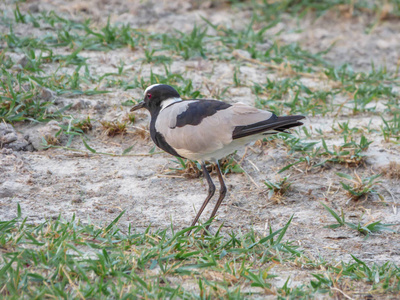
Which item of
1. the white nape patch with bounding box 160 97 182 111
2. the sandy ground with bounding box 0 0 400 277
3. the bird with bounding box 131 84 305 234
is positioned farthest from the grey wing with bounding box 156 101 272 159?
the sandy ground with bounding box 0 0 400 277

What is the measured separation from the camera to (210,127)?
12.5 feet

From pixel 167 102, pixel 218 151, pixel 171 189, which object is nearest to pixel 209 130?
pixel 218 151

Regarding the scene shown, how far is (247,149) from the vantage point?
16.3 ft

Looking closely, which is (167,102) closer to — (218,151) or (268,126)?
(218,151)

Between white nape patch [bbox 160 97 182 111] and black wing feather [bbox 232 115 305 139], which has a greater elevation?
black wing feather [bbox 232 115 305 139]

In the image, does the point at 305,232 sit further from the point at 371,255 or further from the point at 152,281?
the point at 152,281

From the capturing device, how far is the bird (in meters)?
3.73

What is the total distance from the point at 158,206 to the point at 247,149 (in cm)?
107

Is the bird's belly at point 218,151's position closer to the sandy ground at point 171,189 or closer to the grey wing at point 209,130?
the grey wing at point 209,130

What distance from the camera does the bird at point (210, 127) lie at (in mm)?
3734

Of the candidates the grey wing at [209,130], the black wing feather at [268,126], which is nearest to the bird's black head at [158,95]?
the grey wing at [209,130]

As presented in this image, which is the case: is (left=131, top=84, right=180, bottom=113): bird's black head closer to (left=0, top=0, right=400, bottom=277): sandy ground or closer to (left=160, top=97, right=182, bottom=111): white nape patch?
(left=160, top=97, right=182, bottom=111): white nape patch

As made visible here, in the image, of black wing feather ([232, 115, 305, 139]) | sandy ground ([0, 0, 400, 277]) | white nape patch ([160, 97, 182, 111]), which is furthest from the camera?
white nape patch ([160, 97, 182, 111])

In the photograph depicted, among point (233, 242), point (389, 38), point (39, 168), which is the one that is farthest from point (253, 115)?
point (389, 38)
